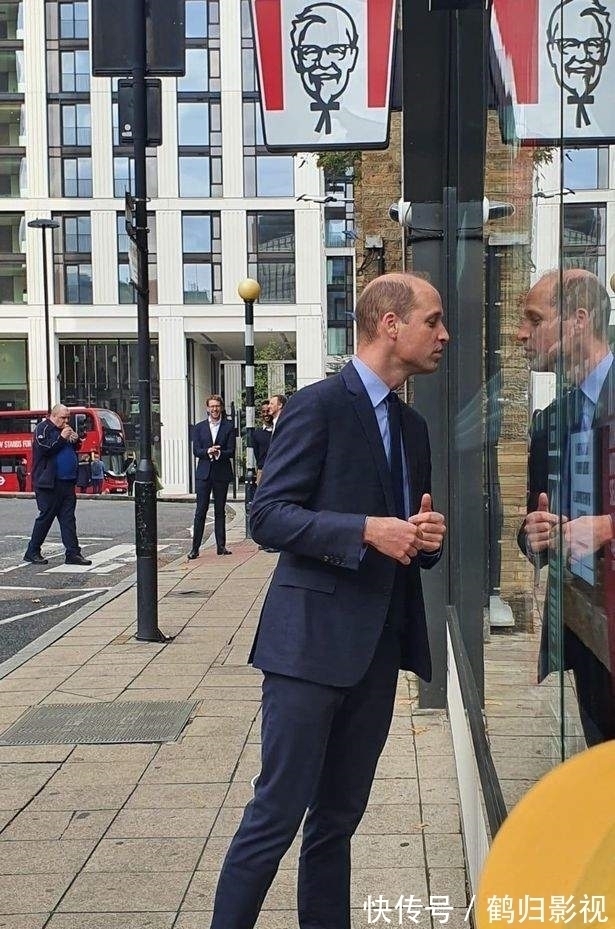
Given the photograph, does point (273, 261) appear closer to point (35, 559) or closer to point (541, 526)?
point (35, 559)

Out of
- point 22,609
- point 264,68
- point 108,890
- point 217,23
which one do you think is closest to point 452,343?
point 264,68

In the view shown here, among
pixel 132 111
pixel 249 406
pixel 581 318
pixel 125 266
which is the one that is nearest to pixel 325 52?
pixel 132 111

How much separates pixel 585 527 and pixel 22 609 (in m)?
8.66

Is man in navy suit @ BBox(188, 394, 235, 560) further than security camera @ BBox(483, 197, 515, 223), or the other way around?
man in navy suit @ BBox(188, 394, 235, 560)

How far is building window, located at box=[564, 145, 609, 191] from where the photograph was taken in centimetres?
169

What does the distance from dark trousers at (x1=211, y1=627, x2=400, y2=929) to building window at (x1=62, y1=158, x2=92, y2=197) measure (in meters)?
43.3

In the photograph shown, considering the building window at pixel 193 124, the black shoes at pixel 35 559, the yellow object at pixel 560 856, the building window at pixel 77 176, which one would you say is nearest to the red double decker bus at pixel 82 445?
the building window at pixel 77 176

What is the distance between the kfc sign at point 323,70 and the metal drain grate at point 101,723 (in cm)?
328

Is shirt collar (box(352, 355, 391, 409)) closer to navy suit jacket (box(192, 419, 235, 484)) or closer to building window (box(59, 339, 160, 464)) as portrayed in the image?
navy suit jacket (box(192, 419, 235, 484))

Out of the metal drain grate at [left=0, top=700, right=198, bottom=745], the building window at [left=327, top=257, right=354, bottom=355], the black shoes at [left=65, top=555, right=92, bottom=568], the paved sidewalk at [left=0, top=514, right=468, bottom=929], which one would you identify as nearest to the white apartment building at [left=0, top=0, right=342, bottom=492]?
the building window at [left=327, top=257, right=354, bottom=355]

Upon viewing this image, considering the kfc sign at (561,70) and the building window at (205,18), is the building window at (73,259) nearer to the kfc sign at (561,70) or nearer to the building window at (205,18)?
the building window at (205,18)

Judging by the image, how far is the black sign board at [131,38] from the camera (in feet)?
24.8

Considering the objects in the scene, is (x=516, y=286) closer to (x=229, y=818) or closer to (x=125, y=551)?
(x=229, y=818)

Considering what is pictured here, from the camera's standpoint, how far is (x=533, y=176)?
246 cm
